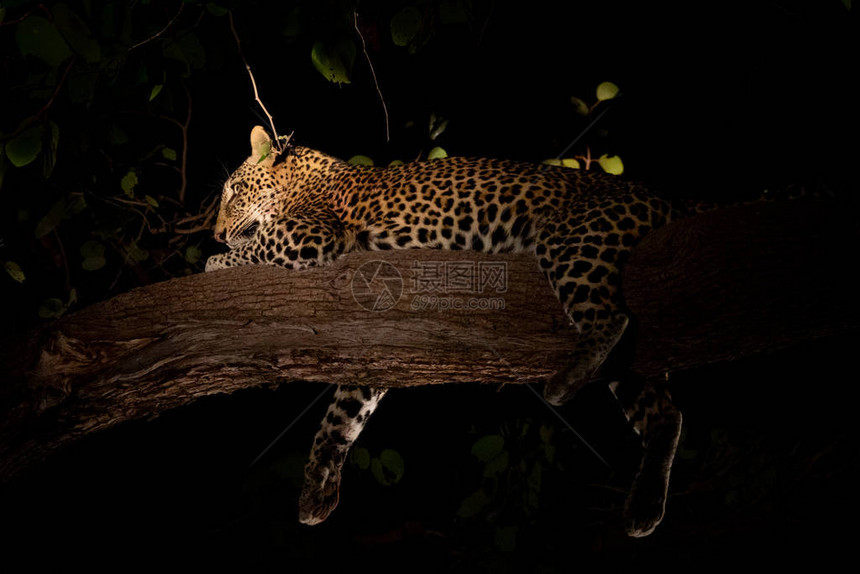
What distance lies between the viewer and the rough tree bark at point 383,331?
2406 millimetres

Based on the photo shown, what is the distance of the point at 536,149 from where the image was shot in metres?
4.73

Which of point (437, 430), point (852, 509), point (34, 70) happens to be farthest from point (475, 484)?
point (34, 70)

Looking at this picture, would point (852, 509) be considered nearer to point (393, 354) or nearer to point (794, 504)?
point (794, 504)

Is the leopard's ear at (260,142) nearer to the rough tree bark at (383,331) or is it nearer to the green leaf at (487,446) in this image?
the rough tree bark at (383,331)

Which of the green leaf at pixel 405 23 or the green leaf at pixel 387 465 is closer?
the green leaf at pixel 405 23

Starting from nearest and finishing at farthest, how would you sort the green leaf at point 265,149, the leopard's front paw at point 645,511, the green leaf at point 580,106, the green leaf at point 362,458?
the leopard's front paw at point 645,511, the green leaf at point 265,149, the green leaf at point 362,458, the green leaf at point 580,106

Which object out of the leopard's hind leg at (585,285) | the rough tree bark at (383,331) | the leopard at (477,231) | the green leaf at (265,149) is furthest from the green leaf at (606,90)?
the green leaf at (265,149)

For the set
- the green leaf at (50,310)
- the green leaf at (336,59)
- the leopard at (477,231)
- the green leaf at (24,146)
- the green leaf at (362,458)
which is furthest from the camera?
the green leaf at (362,458)

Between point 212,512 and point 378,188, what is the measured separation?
3.03m

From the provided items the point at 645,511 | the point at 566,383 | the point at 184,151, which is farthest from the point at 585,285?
the point at 184,151

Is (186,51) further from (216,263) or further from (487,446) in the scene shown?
(487,446)

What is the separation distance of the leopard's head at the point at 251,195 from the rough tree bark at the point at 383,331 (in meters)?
1.21

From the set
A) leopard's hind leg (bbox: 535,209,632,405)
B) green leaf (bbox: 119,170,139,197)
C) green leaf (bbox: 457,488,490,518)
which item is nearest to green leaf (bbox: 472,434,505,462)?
green leaf (bbox: 457,488,490,518)

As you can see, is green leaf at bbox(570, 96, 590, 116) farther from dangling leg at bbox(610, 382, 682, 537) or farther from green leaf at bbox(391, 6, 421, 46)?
green leaf at bbox(391, 6, 421, 46)
